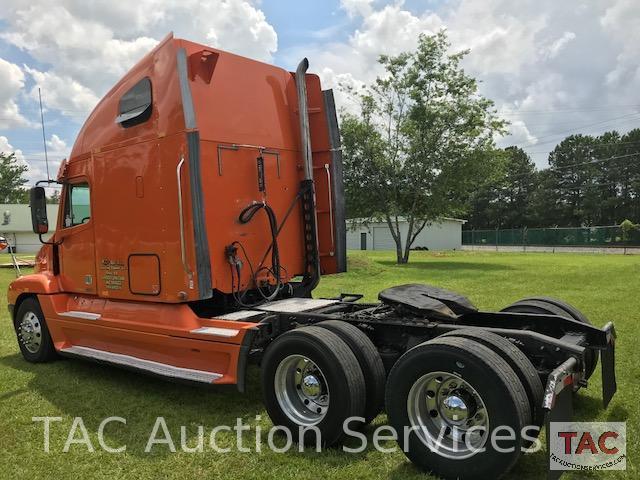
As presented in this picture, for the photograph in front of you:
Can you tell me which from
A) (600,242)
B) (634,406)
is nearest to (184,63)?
(634,406)

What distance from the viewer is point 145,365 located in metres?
5.52

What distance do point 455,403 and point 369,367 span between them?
0.78m

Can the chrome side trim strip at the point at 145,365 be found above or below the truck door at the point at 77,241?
below

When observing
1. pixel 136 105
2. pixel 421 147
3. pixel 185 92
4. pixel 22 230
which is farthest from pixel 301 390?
pixel 22 230

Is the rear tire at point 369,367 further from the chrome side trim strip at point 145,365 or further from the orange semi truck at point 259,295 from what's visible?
the chrome side trim strip at point 145,365

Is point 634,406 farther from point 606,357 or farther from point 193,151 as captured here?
point 193,151

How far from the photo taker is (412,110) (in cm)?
2891

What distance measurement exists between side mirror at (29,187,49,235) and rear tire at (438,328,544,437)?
5700 millimetres

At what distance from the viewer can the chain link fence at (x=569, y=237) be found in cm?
5184

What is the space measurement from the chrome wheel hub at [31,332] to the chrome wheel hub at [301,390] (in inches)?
166

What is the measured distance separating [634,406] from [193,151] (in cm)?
478

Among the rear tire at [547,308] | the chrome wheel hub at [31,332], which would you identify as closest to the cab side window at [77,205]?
the chrome wheel hub at [31,332]

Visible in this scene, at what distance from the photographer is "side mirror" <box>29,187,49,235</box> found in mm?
6914

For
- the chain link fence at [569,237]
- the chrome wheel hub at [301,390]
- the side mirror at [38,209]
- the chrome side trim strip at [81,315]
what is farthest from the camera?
the chain link fence at [569,237]
